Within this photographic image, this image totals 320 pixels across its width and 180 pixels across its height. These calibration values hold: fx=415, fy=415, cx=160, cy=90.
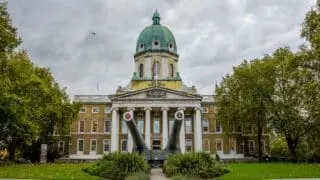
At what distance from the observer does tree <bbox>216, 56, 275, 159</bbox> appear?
49594mm

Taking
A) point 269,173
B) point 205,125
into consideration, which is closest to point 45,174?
point 269,173

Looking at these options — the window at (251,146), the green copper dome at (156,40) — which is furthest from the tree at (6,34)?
the window at (251,146)

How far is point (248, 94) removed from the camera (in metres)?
50.3

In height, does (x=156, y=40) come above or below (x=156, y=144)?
above

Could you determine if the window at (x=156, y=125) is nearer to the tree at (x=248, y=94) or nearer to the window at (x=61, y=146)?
the tree at (x=248, y=94)

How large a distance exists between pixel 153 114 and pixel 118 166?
152 ft

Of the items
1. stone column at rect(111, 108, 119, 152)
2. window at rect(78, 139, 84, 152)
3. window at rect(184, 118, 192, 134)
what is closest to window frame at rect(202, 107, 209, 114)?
window at rect(184, 118, 192, 134)

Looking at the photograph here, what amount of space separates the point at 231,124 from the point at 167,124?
1329 cm

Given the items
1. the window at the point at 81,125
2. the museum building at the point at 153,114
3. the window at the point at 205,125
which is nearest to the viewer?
the museum building at the point at 153,114

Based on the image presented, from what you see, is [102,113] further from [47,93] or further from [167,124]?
[47,93]

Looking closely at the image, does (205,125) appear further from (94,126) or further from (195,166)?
(195,166)

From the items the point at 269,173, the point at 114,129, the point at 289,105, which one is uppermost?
the point at 289,105

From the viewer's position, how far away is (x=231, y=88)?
53.4m

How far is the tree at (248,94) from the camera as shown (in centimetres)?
4959
